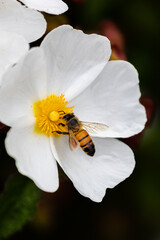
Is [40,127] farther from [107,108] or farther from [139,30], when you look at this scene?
[139,30]

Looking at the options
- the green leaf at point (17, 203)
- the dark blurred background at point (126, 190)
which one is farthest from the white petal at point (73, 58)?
the dark blurred background at point (126, 190)

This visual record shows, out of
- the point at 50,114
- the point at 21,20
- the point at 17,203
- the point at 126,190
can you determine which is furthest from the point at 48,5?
the point at 126,190

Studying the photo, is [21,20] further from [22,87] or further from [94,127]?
[94,127]

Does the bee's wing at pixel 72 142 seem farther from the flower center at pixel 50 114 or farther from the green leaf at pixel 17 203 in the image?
the green leaf at pixel 17 203

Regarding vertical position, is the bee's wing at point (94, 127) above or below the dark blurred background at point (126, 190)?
above

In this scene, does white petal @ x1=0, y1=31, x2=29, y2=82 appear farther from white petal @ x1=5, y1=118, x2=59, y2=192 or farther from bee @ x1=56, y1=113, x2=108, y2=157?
bee @ x1=56, y1=113, x2=108, y2=157

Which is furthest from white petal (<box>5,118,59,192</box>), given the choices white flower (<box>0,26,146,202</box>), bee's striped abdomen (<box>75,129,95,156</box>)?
bee's striped abdomen (<box>75,129,95,156</box>)
